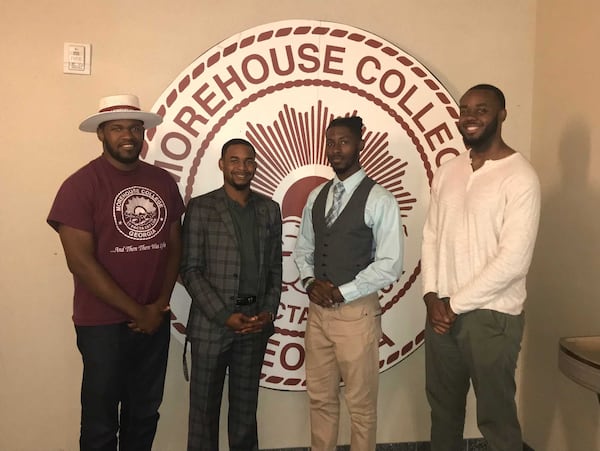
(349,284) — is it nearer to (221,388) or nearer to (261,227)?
(261,227)

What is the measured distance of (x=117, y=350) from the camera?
1.89 metres

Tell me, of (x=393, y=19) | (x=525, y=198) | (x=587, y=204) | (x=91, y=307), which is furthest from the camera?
(x=393, y=19)

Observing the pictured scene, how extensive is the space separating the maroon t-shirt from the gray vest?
2.08 feet

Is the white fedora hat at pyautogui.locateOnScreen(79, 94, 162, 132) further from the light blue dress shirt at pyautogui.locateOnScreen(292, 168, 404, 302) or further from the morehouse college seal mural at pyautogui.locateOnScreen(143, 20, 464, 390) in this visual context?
the light blue dress shirt at pyautogui.locateOnScreen(292, 168, 404, 302)

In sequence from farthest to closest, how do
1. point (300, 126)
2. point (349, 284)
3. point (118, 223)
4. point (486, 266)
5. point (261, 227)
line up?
point (300, 126) → point (261, 227) → point (349, 284) → point (118, 223) → point (486, 266)

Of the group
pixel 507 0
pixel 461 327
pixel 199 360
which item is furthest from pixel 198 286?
pixel 507 0

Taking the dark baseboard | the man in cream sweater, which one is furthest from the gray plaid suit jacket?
the dark baseboard

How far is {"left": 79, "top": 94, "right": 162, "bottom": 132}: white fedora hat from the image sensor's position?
1921 mm

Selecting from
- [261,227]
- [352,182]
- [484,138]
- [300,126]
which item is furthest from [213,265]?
[484,138]

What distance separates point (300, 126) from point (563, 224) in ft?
4.24

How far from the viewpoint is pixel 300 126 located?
2449mm

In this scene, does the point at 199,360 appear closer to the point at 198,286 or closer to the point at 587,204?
the point at 198,286

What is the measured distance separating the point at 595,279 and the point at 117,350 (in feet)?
6.31

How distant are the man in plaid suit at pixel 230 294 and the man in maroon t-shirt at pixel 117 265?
118 millimetres
